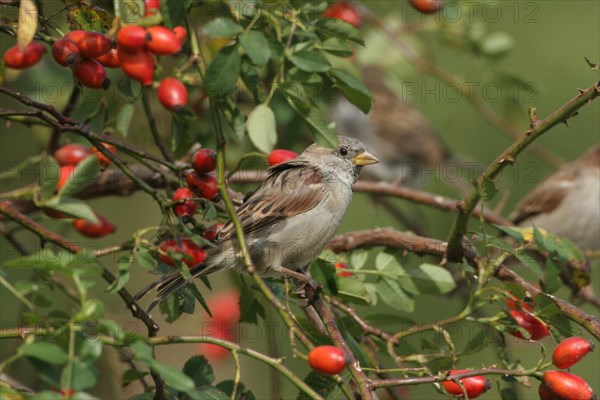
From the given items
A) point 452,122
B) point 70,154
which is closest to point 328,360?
point 70,154

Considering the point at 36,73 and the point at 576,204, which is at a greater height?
the point at 36,73

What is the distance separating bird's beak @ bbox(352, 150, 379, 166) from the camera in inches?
118

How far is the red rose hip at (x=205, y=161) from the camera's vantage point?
2018 mm

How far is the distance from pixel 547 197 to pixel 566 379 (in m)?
3.69

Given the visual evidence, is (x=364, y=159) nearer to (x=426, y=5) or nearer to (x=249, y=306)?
(x=426, y=5)

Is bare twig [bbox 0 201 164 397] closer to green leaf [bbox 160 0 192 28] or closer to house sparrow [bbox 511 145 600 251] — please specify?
green leaf [bbox 160 0 192 28]

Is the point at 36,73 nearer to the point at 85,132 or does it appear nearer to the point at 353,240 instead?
the point at 85,132

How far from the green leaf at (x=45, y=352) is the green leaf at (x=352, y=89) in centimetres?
115

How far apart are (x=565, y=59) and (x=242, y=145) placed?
3.06 m

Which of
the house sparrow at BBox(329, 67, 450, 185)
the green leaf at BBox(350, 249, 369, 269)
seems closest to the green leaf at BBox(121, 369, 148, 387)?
the green leaf at BBox(350, 249, 369, 269)

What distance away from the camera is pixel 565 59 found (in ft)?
17.9

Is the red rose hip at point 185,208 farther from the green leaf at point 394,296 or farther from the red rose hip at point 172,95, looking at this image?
the green leaf at point 394,296

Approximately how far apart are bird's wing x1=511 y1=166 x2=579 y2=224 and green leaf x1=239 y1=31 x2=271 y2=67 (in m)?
3.57

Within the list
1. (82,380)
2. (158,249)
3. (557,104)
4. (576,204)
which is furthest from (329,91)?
(557,104)
